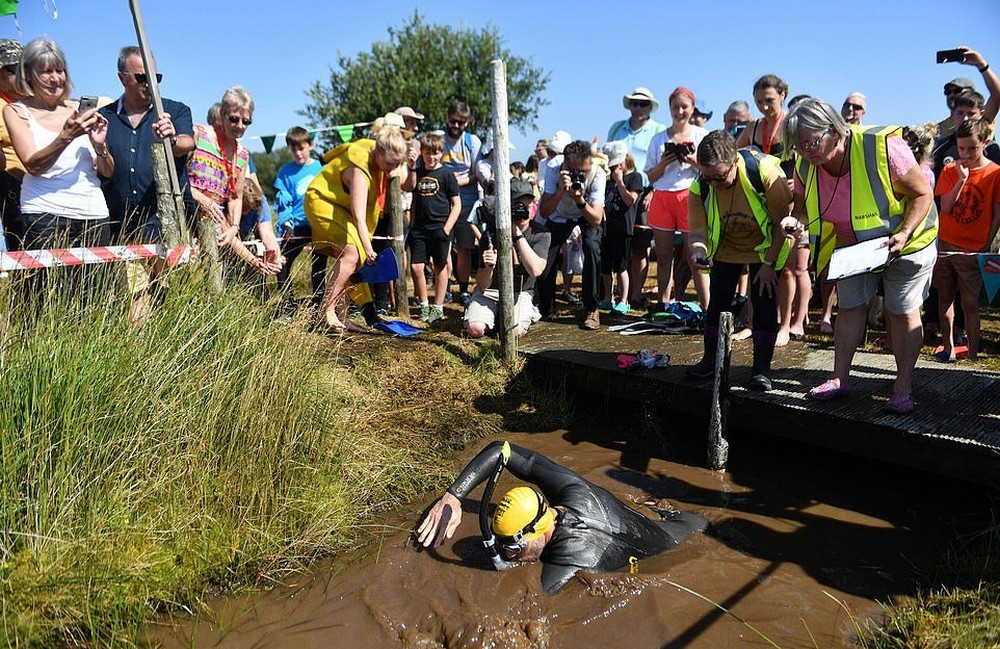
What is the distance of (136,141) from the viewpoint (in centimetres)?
481

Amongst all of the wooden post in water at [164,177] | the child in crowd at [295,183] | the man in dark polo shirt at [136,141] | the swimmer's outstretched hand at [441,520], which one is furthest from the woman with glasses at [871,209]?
the child in crowd at [295,183]

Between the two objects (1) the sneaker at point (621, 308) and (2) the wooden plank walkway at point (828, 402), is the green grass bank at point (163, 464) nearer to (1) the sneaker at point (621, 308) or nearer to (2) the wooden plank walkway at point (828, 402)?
(2) the wooden plank walkway at point (828, 402)

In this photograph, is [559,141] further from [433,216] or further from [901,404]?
[901,404]

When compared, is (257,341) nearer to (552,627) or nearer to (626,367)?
(552,627)

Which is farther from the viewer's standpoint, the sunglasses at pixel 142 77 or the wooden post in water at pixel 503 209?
the wooden post in water at pixel 503 209

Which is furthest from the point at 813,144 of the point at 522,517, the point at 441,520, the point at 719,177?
the point at 441,520

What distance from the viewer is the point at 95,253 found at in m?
4.00

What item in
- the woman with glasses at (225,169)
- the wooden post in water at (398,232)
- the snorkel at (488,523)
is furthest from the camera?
the wooden post in water at (398,232)

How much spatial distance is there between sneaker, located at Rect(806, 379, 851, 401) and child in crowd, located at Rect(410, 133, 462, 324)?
413cm

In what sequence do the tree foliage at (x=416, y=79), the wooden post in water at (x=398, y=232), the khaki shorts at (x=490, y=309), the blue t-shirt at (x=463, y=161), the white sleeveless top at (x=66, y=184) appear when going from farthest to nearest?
1. the tree foliage at (x=416, y=79)
2. the blue t-shirt at (x=463, y=161)
3. the wooden post in water at (x=398, y=232)
4. the khaki shorts at (x=490, y=309)
5. the white sleeveless top at (x=66, y=184)

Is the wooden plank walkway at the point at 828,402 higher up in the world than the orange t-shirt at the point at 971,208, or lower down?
lower down

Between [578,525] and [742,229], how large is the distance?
8.26 feet

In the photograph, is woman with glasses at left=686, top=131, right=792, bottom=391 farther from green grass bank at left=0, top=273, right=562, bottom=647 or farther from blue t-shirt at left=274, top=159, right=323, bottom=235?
blue t-shirt at left=274, top=159, right=323, bottom=235

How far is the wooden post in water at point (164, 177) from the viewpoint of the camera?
4.54 metres
